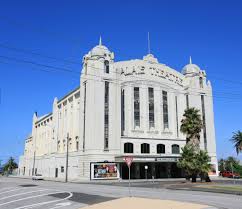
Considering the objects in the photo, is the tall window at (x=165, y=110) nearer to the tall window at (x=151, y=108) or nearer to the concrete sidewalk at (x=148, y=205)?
the tall window at (x=151, y=108)

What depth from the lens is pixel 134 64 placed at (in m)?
72.9

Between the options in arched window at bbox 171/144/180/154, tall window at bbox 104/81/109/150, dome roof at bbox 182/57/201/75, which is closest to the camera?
tall window at bbox 104/81/109/150

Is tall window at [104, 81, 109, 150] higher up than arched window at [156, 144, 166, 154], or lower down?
higher up

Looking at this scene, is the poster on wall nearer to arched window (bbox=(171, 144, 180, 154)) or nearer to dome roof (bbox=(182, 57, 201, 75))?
arched window (bbox=(171, 144, 180, 154))

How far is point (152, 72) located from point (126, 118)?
12.5 metres

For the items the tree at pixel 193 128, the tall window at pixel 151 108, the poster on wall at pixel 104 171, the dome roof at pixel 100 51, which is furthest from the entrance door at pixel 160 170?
the dome roof at pixel 100 51

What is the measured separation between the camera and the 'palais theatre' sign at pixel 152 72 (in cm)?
7150

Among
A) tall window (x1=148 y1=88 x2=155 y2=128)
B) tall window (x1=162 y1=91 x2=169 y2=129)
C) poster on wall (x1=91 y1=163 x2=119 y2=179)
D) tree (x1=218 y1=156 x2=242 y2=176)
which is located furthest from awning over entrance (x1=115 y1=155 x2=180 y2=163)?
tree (x1=218 y1=156 x2=242 y2=176)

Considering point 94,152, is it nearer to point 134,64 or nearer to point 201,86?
point 134,64

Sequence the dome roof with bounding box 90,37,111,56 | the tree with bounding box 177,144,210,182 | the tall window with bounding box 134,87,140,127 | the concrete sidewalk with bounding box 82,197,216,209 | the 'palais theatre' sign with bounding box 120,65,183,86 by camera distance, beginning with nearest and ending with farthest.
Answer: the concrete sidewalk with bounding box 82,197,216,209 → the tree with bounding box 177,144,210,182 → the dome roof with bounding box 90,37,111,56 → the tall window with bounding box 134,87,140,127 → the 'palais theatre' sign with bounding box 120,65,183,86

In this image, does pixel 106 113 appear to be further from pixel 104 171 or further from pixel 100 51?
pixel 100 51

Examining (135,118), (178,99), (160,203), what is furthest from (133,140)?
(160,203)

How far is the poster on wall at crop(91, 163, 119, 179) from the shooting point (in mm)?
62469

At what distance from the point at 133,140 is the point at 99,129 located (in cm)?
808
